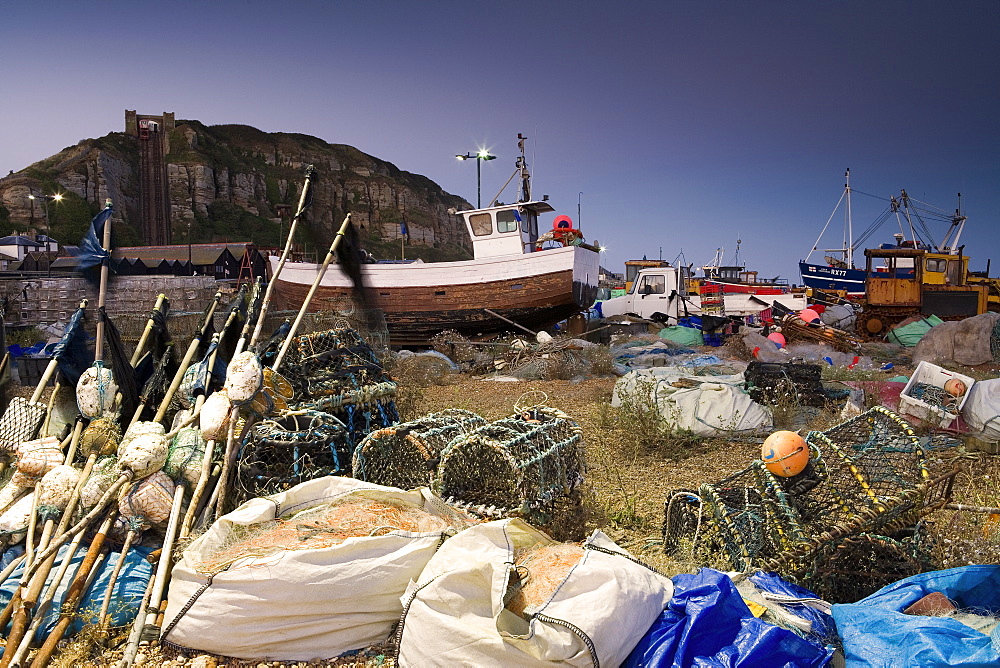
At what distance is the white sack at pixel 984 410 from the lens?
5250 mm

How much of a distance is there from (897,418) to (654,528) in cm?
154

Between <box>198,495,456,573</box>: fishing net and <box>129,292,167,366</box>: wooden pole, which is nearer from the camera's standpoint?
<box>198,495,456,573</box>: fishing net

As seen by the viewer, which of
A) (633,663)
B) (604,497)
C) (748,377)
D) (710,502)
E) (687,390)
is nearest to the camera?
(633,663)

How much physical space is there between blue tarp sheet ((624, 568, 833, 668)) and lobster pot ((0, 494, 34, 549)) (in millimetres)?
3231

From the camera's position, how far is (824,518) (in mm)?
3074

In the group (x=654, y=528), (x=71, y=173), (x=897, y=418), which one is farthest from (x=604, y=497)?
(x=71, y=173)

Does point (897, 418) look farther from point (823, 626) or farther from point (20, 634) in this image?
point (20, 634)

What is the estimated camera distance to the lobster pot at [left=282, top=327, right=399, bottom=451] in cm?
453

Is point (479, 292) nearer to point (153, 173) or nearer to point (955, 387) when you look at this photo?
point (955, 387)

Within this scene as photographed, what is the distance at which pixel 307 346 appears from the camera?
5.20m

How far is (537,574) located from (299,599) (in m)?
0.97

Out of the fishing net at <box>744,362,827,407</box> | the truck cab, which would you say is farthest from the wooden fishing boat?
the fishing net at <box>744,362,827,407</box>

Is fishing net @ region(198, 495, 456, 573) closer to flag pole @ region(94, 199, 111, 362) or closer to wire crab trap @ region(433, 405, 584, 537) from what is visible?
wire crab trap @ region(433, 405, 584, 537)

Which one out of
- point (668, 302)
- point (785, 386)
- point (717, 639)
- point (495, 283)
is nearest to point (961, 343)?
point (785, 386)
